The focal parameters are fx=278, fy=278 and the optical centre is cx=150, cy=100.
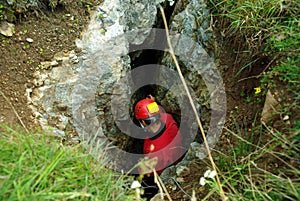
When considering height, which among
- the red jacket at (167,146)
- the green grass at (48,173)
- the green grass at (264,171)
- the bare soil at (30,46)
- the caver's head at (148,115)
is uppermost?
the bare soil at (30,46)

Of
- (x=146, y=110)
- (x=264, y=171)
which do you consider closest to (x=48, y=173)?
(x=264, y=171)

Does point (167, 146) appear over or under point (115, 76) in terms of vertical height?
under

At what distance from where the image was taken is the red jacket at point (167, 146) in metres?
3.63

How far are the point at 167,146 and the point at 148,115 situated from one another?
1.58 ft

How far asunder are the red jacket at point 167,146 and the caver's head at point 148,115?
0.12 m

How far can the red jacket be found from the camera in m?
3.63

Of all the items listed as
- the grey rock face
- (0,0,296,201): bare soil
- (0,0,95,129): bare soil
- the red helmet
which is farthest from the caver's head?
(0,0,95,129): bare soil

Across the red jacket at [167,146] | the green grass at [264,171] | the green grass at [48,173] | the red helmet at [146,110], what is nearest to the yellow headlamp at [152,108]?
the red helmet at [146,110]

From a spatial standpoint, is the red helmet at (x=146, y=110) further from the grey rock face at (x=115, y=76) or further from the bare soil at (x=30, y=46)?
the bare soil at (x=30, y=46)

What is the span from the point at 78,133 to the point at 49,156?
137 cm

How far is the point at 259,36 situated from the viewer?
2764 millimetres

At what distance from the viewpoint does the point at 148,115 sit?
3.73 meters

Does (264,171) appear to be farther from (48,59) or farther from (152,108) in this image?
(48,59)

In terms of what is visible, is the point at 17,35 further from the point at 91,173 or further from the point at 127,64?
the point at 91,173
